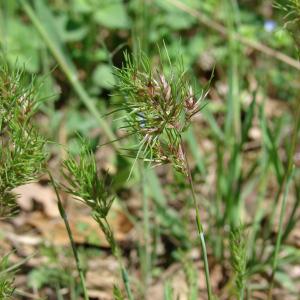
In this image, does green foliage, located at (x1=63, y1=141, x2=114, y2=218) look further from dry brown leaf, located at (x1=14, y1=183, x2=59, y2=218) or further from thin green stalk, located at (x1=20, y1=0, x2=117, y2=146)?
dry brown leaf, located at (x1=14, y1=183, x2=59, y2=218)

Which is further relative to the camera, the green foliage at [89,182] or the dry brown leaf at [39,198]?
the dry brown leaf at [39,198]

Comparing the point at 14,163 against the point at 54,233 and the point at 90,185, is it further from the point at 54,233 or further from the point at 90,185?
the point at 54,233

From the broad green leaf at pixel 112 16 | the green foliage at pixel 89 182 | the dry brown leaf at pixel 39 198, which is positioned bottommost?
the green foliage at pixel 89 182

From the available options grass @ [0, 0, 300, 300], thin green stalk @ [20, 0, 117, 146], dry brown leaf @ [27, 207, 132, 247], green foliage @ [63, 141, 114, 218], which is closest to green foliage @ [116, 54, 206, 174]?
grass @ [0, 0, 300, 300]

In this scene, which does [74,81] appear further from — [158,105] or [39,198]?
[158,105]

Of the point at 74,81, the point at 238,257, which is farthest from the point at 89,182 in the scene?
the point at 74,81

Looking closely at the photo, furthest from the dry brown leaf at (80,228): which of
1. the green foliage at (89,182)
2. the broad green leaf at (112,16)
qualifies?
the green foliage at (89,182)

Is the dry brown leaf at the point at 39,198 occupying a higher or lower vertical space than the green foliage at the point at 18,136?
higher

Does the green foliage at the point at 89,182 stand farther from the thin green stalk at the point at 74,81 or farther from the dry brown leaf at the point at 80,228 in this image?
the dry brown leaf at the point at 80,228
